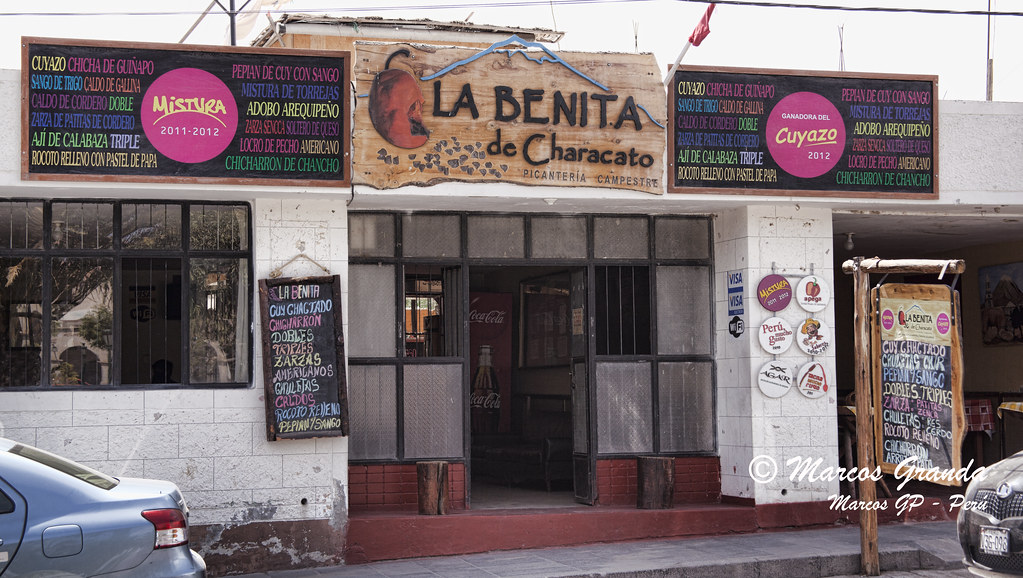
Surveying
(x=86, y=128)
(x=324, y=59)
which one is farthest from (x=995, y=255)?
(x=86, y=128)

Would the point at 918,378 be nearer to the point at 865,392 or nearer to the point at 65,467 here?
the point at 865,392

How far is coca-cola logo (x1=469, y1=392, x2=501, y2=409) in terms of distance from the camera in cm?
1562

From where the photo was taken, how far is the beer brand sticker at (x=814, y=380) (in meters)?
11.1

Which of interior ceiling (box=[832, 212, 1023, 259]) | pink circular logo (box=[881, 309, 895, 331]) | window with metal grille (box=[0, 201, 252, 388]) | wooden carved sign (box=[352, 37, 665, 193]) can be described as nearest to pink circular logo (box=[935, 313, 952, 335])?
pink circular logo (box=[881, 309, 895, 331])

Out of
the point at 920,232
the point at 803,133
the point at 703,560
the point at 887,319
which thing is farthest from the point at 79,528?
the point at 920,232

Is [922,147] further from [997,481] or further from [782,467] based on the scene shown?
[997,481]

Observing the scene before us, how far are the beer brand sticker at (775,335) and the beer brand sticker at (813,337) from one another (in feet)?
0.43

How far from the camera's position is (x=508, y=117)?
1036 centimetres

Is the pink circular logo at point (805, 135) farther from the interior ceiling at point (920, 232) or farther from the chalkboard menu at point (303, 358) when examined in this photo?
the chalkboard menu at point (303, 358)

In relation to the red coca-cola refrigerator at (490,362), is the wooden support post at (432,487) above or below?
below

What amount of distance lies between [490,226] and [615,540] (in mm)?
3624

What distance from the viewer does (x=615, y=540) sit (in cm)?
1074

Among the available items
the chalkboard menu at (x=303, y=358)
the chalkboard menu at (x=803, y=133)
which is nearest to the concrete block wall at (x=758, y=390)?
the chalkboard menu at (x=803, y=133)

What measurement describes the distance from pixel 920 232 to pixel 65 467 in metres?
10.6
